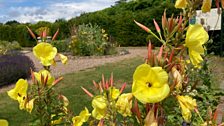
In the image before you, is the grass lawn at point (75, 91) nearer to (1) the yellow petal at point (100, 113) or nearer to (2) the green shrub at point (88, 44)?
(1) the yellow petal at point (100, 113)

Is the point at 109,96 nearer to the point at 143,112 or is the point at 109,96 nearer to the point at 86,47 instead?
the point at 143,112

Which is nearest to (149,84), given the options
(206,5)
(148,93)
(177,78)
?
(148,93)

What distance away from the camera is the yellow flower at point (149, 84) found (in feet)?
3.31

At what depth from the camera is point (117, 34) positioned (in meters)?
24.1

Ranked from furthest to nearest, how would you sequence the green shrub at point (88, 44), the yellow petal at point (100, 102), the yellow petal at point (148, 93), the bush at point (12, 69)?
the green shrub at point (88, 44)
the bush at point (12, 69)
the yellow petal at point (100, 102)
the yellow petal at point (148, 93)

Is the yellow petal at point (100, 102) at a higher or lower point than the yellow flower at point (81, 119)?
higher

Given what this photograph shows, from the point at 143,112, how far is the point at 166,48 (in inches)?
7.9

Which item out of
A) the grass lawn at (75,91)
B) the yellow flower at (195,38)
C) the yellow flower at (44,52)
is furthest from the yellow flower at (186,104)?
the grass lawn at (75,91)

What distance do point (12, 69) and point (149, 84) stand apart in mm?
9686

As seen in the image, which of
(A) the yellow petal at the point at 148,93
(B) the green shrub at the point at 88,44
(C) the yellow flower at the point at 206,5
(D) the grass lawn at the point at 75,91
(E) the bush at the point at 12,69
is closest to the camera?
(A) the yellow petal at the point at 148,93

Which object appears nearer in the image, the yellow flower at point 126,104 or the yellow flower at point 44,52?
the yellow flower at point 126,104

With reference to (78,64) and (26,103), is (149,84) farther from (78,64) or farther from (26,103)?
(78,64)

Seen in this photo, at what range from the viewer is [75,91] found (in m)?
8.38

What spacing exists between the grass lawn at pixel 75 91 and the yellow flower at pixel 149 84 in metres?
3.53
